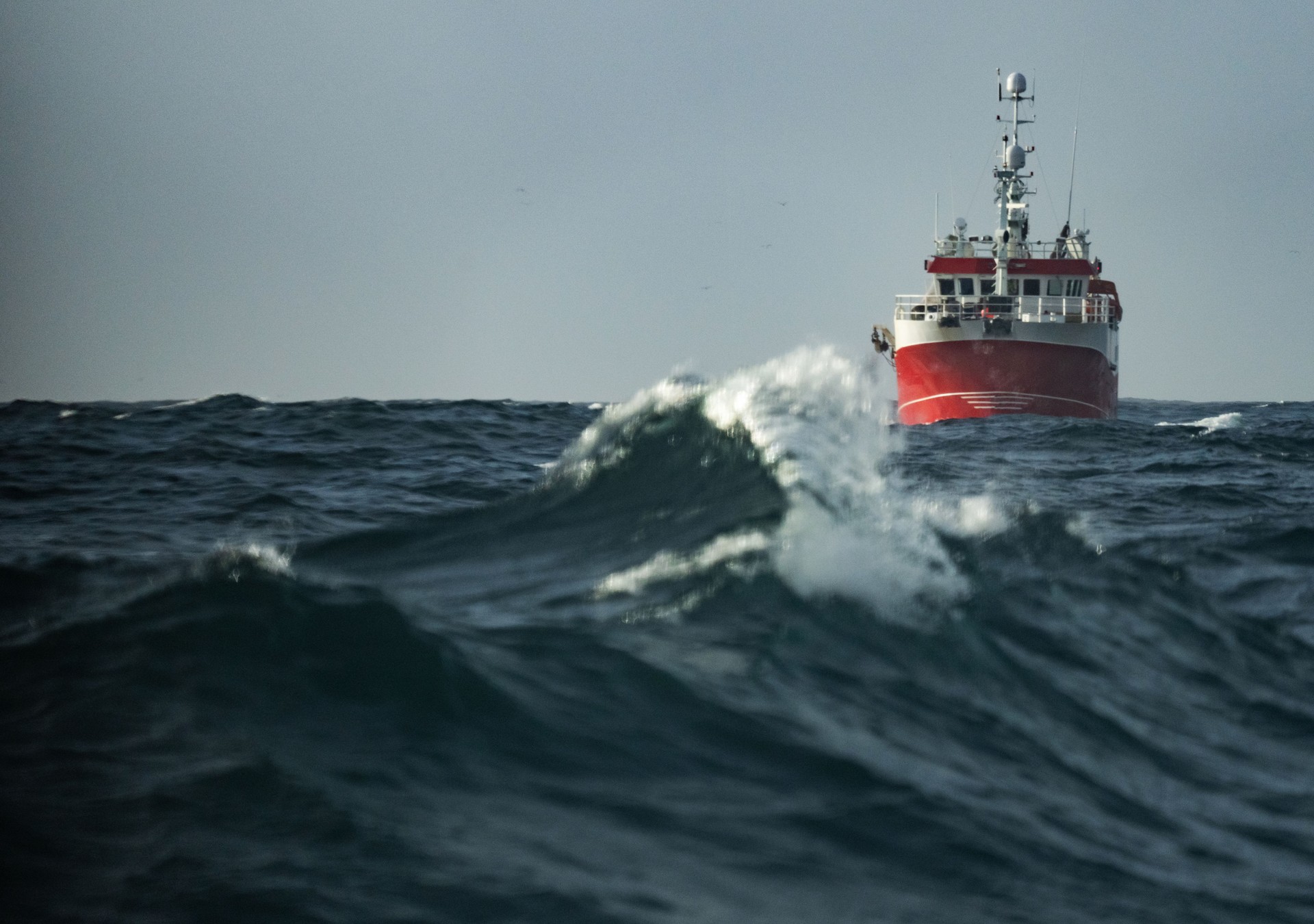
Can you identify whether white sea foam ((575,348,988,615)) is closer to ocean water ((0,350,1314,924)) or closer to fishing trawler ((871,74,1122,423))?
ocean water ((0,350,1314,924))

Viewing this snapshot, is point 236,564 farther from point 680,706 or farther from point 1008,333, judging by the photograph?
point 1008,333

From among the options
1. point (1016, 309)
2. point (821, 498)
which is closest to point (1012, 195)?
point (1016, 309)

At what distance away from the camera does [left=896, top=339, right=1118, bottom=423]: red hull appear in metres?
50.7

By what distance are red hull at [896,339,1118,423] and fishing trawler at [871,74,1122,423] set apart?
4cm

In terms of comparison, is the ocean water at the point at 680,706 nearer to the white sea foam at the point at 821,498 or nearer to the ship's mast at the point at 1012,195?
the white sea foam at the point at 821,498

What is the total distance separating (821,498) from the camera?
425 inches

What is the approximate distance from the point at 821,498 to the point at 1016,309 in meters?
50.3

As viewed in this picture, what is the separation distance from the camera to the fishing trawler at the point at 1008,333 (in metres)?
51.0

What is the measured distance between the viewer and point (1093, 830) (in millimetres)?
6719

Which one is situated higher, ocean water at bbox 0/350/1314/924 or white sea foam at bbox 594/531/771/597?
white sea foam at bbox 594/531/771/597

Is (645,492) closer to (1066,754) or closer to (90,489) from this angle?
(1066,754)

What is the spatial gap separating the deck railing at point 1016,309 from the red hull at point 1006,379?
1564mm

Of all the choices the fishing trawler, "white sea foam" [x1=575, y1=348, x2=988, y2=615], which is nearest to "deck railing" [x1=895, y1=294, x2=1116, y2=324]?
the fishing trawler

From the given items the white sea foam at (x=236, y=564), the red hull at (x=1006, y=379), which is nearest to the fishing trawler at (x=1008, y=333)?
the red hull at (x=1006, y=379)
